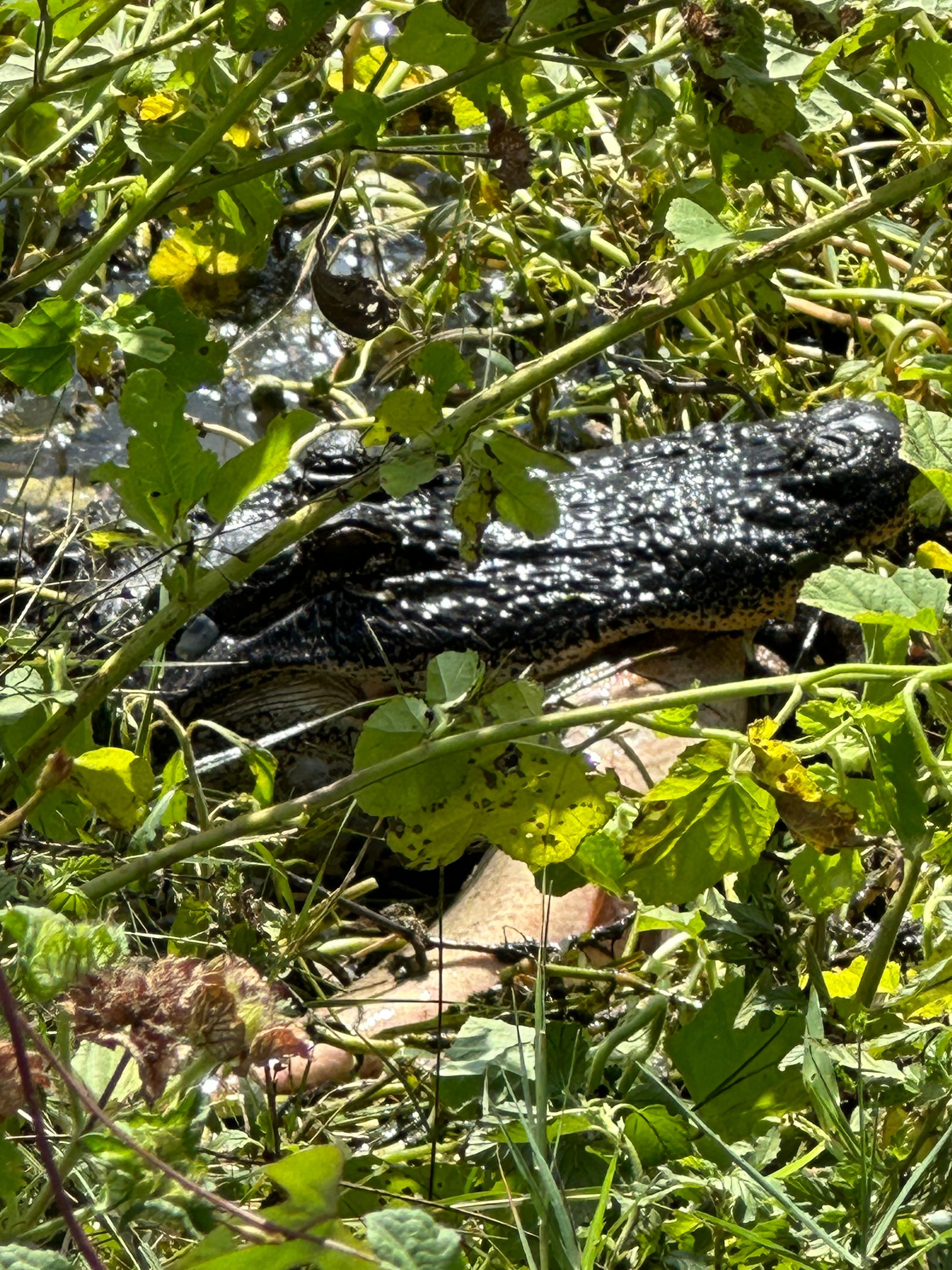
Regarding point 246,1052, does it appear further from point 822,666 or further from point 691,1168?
point 822,666

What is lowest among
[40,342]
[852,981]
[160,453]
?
[852,981]

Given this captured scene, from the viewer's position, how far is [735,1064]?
5.20 ft

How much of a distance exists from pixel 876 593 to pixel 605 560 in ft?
5.46

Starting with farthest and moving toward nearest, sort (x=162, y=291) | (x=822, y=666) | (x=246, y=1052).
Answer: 1. (x=822, y=666)
2. (x=162, y=291)
3. (x=246, y=1052)

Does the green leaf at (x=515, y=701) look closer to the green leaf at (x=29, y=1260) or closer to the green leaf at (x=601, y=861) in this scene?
the green leaf at (x=601, y=861)

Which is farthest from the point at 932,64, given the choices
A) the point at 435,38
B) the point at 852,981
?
the point at 852,981

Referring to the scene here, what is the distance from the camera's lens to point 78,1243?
2.74ft

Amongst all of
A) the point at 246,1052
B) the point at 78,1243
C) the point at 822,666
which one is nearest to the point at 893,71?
the point at 822,666

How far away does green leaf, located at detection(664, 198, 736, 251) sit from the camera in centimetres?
137

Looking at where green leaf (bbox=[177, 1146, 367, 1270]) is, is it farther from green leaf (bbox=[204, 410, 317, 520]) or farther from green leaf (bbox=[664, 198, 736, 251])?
green leaf (bbox=[664, 198, 736, 251])

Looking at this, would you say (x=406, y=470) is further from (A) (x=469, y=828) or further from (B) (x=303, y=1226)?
(B) (x=303, y=1226)

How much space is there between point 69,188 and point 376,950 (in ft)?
4.55

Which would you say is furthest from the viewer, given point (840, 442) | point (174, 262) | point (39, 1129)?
point (840, 442)

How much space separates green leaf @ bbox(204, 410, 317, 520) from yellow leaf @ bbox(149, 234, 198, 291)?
1.51 m
